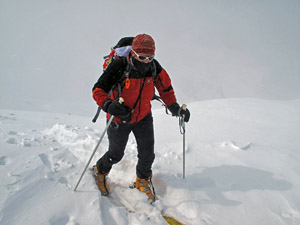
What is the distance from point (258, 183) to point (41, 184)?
9.90ft

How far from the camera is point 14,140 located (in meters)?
3.05

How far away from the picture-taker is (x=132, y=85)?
2369mm

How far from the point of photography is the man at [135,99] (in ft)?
7.40

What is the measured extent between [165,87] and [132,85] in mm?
649

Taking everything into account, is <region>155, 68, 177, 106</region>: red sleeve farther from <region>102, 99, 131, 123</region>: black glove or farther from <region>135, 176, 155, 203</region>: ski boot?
<region>135, 176, 155, 203</region>: ski boot

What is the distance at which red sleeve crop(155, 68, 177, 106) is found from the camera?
2717mm

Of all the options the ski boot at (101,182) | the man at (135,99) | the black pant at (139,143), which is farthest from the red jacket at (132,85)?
the ski boot at (101,182)

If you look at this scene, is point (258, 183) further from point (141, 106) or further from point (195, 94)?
point (195, 94)

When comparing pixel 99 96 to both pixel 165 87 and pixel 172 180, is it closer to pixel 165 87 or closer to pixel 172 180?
pixel 165 87

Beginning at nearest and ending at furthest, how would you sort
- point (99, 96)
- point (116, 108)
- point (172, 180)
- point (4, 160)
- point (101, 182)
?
point (116, 108), point (99, 96), point (4, 160), point (101, 182), point (172, 180)

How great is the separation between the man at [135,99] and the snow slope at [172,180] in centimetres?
36

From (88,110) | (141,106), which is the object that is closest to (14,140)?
(141,106)

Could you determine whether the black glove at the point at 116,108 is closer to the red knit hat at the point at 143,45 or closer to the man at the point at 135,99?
the man at the point at 135,99

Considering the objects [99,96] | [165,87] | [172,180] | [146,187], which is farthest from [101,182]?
[165,87]
